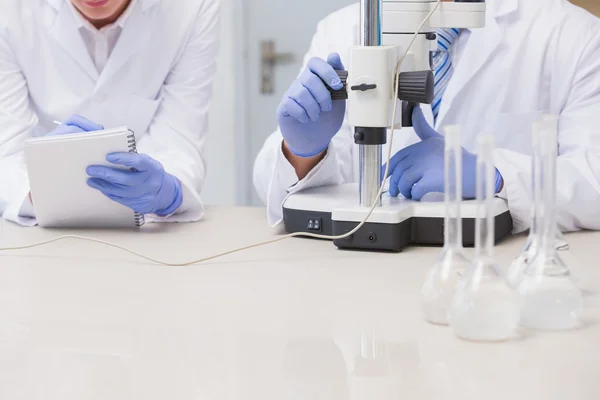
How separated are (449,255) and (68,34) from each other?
1.29 m

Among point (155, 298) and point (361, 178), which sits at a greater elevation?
point (361, 178)

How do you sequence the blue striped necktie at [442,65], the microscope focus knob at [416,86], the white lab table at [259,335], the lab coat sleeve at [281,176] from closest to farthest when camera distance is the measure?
the white lab table at [259,335], the microscope focus knob at [416,86], the lab coat sleeve at [281,176], the blue striped necktie at [442,65]

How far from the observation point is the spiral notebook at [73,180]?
58.4 inches

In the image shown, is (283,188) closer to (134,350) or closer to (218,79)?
(134,350)

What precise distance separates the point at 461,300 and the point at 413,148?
63 cm

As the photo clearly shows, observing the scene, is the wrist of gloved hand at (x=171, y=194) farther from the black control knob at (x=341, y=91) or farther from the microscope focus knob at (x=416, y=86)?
the microscope focus knob at (x=416, y=86)

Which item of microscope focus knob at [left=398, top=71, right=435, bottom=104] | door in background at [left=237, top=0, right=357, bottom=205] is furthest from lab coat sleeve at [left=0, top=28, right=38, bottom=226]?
door in background at [left=237, top=0, right=357, bottom=205]

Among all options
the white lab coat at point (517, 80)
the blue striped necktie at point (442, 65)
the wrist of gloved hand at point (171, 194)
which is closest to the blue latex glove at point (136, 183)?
the wrist of gloved hand at point (171, 194)

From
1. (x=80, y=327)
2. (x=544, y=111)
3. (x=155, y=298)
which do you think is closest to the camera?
(x=80, y=327)

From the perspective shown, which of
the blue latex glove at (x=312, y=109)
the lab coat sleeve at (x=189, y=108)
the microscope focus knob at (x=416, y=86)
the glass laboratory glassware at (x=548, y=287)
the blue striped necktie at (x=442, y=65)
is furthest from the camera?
the lab coat sleeve at (x=189, y=108)

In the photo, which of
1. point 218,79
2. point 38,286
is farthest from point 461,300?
point 218,79

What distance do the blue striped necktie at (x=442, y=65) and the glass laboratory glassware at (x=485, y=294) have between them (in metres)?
0.87

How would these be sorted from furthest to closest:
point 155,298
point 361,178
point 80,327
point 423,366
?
point 361,178, point 155,298, point 80,327, point 423,366

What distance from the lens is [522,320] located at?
0.93 m
